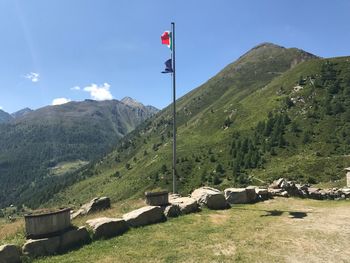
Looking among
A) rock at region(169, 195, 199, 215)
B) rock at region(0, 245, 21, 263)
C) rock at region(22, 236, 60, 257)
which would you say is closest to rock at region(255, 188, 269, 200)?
rock at region(169, 195, 199, 215)

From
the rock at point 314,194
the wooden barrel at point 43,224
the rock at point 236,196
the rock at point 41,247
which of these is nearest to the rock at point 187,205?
the rock at point 236,196

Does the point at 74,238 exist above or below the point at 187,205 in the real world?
below

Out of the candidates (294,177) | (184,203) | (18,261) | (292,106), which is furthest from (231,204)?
(292,106)

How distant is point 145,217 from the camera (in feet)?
74.3

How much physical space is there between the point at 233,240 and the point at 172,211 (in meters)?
6.37

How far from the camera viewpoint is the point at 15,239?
65.2ft

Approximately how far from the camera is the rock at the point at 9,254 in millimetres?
16328

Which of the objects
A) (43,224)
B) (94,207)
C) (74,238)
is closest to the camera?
(43,224)

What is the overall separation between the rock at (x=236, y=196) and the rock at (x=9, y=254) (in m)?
16.8

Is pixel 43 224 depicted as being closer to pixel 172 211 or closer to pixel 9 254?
pixel 9 254

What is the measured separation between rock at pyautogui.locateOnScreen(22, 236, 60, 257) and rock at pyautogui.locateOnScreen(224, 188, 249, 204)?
14.9 meters

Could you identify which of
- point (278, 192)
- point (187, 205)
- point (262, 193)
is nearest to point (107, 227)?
point (187, 205)

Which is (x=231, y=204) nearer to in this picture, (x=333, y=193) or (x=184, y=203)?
(x=184, y=203)

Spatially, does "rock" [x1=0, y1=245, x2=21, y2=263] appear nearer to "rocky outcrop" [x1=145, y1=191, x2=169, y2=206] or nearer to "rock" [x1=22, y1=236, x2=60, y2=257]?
"rock" [x1=22, y1=236, x2=60, y2=257]
